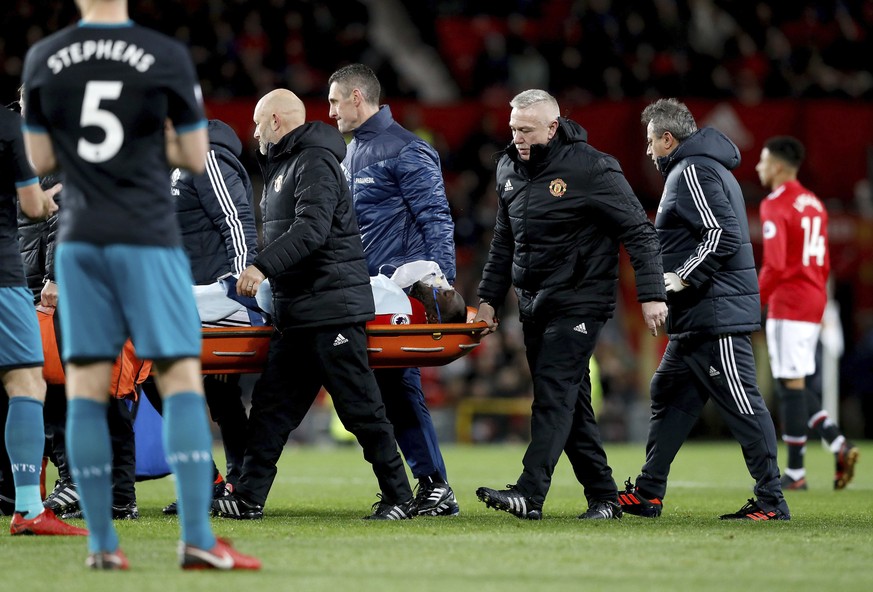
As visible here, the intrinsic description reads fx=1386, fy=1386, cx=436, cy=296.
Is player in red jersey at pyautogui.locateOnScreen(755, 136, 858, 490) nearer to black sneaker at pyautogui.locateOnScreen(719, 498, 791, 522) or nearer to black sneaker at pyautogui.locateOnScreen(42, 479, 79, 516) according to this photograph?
black sneaker at pyautogui.locateOnScreen(719, 498, 791, 522)

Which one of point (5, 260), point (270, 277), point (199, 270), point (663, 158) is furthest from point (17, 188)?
point (663, 158)

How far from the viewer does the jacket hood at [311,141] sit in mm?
6758

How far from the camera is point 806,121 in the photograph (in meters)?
18.5

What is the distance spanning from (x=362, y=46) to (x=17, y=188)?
45.0ft

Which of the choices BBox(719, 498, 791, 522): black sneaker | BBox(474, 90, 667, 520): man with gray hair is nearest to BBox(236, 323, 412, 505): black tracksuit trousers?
BBox(474, 90, 667, 520): man with gray hair

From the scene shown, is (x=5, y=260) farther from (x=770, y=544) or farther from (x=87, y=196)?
(x=770, y=544)

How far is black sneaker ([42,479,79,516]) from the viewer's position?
726cm

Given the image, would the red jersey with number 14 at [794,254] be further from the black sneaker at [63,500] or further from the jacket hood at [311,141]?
the black sneaker at [63,500]

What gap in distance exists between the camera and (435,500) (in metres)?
7.32

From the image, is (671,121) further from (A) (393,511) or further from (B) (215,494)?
(B) (215,494)

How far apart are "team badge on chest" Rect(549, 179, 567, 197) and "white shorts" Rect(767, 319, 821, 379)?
369 centimetres

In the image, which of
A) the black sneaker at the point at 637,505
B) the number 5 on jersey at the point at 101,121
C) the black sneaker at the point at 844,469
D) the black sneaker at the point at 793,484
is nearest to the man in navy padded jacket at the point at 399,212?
the black sneaker at the point at 637,505

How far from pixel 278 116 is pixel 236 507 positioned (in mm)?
1957

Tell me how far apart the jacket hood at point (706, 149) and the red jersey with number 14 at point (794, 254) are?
8.93ft
